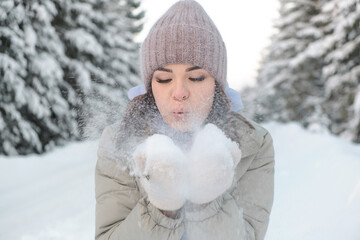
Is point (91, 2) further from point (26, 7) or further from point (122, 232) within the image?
point (122, 232)

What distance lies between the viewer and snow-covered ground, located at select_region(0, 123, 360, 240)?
244 centimetres

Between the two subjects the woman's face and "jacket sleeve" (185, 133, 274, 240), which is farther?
the woman's face

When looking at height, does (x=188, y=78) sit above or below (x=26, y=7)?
above

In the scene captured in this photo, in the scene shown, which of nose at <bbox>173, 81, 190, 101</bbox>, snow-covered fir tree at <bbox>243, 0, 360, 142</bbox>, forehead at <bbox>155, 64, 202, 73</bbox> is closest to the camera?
nose at <bbox>173, 81, 190, 101</bbox>

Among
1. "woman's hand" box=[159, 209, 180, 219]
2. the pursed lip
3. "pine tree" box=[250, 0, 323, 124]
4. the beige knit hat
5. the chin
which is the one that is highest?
the beige knit hat

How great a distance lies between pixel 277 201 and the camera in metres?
3.25

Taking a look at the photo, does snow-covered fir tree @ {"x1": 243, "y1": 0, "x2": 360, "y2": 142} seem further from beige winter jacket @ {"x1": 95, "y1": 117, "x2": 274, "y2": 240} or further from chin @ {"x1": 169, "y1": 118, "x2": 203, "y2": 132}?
chin @ {"x1": 169, "y1": 118, "x2": 203, "y2": 132}

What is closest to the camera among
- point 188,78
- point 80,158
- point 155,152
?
point 155,152

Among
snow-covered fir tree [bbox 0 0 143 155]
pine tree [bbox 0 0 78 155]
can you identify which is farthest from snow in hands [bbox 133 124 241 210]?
pine tree [bbox 0 0 78 155]

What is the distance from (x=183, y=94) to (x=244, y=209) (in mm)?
554

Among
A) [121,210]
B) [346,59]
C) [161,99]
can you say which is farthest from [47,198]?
[346,59]

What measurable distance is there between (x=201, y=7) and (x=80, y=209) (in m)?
2.72

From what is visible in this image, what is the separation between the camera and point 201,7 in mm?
1536

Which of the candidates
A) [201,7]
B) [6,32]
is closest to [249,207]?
[201,7]
